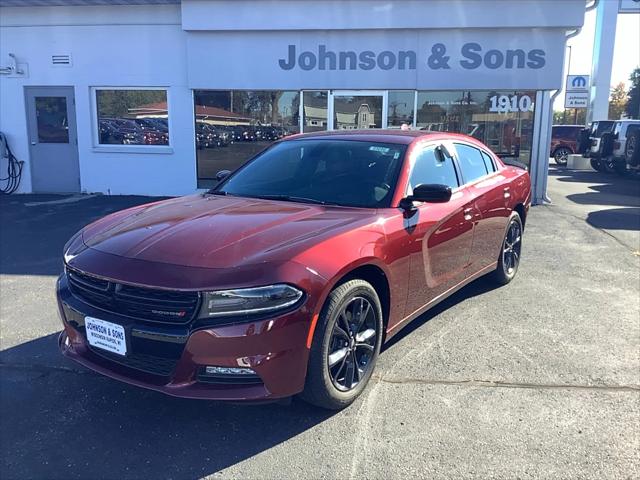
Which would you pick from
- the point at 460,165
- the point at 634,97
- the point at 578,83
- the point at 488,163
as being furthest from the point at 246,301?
the point at 634,97

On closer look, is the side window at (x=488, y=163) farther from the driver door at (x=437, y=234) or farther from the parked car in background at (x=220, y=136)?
the parked car in background at (x=220, y=136)

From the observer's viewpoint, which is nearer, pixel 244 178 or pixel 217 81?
pixel 244 178

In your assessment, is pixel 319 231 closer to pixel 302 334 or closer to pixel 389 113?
pixel 302 334

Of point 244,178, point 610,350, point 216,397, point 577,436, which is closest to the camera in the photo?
point 216,397

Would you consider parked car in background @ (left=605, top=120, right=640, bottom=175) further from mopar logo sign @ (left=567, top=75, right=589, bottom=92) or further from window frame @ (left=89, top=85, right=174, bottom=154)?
window frame @ (left=89, top=85, right=174, bottom=154)

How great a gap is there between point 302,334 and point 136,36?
11212mm

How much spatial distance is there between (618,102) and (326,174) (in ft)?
245

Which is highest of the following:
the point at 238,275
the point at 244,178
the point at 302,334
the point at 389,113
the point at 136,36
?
the point at 136,36

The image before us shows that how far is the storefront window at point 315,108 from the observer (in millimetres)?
12062

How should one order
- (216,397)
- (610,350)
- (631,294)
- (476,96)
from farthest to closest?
(476,96)
(631,294)
(610,350)
(216,397)

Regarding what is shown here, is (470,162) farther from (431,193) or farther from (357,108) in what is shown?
(357,108)

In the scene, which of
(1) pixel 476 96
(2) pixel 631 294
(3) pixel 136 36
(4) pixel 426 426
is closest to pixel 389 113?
(1) pixel 476 96

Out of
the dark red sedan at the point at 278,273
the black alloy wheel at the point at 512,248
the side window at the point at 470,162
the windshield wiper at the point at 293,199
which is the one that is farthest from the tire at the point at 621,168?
the windshield wiper at the point at 293,199

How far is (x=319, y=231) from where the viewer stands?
3.23 m
